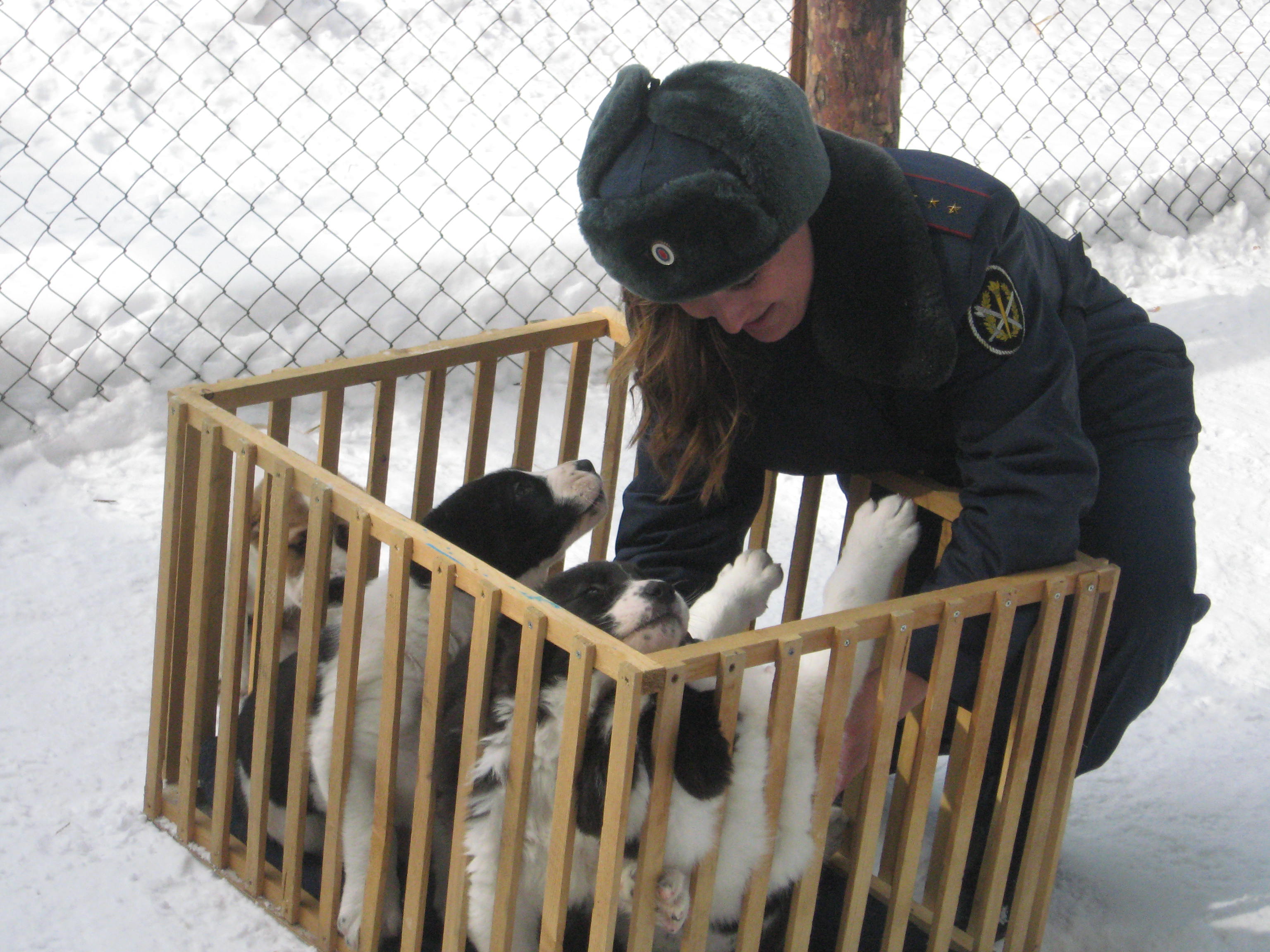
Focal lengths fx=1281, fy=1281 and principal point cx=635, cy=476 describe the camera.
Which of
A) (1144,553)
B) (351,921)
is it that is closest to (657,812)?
(351,921)

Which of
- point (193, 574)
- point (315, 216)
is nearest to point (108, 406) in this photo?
point (315, 216)

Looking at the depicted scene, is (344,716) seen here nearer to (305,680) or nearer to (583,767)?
(305,680)

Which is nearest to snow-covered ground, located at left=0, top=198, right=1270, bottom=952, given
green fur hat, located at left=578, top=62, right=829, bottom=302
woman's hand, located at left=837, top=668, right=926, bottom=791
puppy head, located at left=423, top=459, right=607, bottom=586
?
woman's hand, located at left=837, top=668, right=926, bottom=791

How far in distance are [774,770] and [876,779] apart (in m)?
0.22

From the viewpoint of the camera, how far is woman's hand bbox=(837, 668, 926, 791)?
7.04ft

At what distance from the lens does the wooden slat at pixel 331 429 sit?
276cm

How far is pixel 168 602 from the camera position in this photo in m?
2.65

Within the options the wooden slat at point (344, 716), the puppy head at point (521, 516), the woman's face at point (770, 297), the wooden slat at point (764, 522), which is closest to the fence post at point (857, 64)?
the wooden slat at point (764, 522)

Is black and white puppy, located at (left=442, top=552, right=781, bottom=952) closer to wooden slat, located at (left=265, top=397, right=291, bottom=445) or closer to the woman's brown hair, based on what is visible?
the woman's brown hair

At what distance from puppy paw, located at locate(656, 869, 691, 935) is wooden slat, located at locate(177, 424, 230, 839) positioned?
3.80ft

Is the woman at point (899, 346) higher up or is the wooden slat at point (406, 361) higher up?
the woman at point (899, 346)

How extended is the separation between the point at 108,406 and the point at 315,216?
1.28m

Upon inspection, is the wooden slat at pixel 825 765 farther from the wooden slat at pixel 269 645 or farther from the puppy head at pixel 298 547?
the puppy head at pixel 298 547

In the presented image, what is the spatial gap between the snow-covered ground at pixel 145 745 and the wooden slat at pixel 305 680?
15 cm
